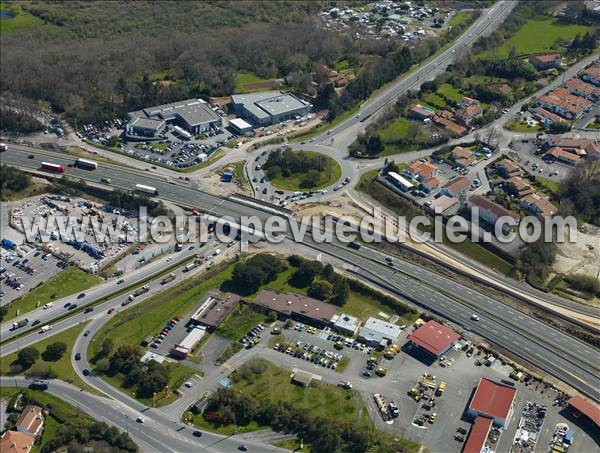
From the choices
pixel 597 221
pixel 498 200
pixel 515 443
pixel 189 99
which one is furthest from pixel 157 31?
pixel 515 443

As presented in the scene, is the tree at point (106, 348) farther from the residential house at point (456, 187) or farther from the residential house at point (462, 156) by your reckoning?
the residential house at point (462, 156)

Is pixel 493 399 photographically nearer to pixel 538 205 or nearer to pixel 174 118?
pixel 538 205

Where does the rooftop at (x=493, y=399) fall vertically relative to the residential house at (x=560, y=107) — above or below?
below

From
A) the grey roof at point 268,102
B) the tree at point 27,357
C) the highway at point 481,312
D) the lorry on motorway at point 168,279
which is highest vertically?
the grey roof at point 268,102

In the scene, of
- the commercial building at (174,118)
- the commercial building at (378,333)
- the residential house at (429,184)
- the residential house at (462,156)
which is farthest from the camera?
the commercial building at (174,118)

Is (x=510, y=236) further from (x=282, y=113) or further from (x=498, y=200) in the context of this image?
(x=282, y=113)

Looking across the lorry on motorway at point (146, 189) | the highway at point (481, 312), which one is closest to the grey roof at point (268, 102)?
the highway at point (481, 312)

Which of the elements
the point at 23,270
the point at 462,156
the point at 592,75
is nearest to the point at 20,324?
the point at 23,270
